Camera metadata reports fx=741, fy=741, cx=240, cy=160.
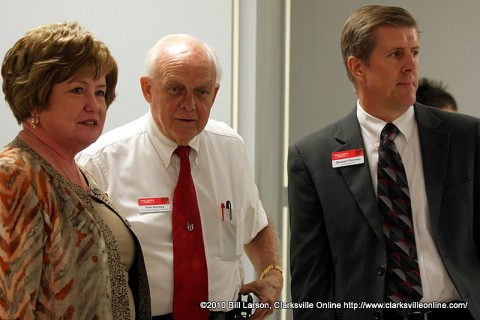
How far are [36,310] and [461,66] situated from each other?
3.47m

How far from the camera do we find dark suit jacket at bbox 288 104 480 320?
109 inches

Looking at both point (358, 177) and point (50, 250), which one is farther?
point (358, 177)

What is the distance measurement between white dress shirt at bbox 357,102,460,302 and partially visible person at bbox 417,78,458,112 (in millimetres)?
1309

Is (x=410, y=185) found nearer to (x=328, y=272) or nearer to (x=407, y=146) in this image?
(x=407, y=146)

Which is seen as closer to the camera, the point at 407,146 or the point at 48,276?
the point at 48,276

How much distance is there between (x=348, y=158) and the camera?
9.67ft

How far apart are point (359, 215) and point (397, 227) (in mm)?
151

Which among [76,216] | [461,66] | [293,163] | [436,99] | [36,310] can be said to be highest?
[461,66]

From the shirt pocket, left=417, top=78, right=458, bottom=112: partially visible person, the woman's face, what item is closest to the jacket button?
the shirt pocket

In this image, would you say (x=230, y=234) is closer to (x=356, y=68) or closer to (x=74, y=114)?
(x=356, y=68)

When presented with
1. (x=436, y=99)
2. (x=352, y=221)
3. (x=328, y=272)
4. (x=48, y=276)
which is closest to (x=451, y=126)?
(x=352, y=221)

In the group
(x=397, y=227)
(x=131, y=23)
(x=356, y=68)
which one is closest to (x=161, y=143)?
(x=356, y=68)

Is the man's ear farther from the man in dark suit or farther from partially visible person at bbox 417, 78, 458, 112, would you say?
partially visible person at bbox 417, 78, 458, 112

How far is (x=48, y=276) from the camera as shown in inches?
79.9
